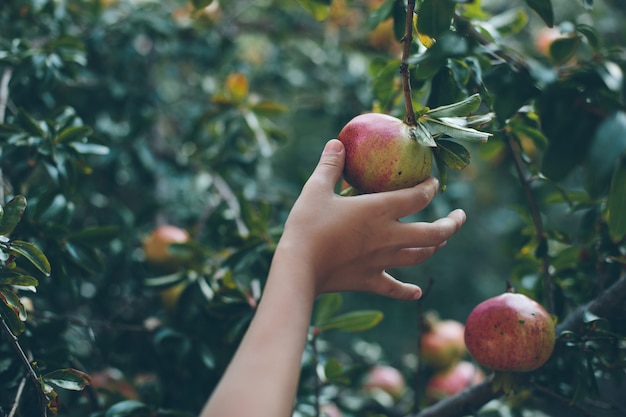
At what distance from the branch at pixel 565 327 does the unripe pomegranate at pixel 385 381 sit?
2.29 ft

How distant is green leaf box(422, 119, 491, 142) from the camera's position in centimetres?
82

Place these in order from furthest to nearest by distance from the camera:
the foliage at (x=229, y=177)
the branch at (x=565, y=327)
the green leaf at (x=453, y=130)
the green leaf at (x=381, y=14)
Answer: the green leaf at (x=381, y=14)
the branch at (x=565, y=327)
the foliage at (x=229, y=177)
the green leaf at (x=453, y=130)

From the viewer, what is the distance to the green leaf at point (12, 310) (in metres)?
0.93

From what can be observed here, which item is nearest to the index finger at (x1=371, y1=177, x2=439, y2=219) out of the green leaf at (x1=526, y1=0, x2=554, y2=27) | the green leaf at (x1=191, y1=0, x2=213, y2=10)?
the green leaf at (x1=526, y1=0, x2=554, y2=27)

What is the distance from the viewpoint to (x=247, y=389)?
0.72 meters

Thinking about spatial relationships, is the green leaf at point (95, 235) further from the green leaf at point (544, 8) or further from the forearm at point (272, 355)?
the green leaf at point (544, 8)

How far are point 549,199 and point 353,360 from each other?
3.36ft

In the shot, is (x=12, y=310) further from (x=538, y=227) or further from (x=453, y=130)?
(x=538, y=227)

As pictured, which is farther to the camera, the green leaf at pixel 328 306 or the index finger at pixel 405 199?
the green leaf at pixel 328 306

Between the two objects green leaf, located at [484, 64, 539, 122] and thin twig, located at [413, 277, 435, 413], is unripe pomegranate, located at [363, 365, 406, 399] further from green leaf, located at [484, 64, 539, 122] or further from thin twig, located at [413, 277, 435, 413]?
green leaf, located at [484, 64, 539, 122]

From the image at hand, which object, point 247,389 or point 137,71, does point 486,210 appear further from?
point 247,389

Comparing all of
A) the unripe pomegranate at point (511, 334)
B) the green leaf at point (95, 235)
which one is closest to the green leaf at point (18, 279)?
the green leaf at point (95, 235)

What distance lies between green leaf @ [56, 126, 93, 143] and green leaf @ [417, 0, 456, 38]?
2.82 ft

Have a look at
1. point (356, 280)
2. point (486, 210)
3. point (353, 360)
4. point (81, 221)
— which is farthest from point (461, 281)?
point (356, 280)
